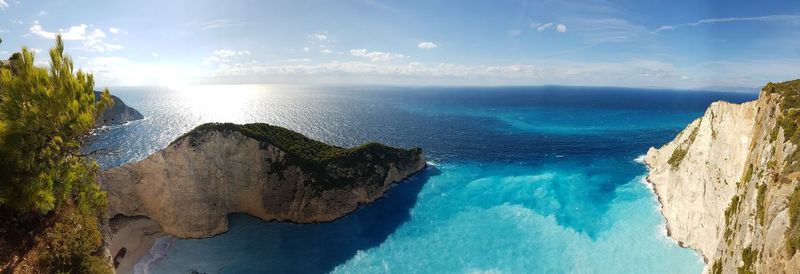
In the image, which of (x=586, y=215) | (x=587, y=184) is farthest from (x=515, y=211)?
(x=587, y=184)

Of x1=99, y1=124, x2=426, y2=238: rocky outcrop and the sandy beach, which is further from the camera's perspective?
x1=99, y1=124, x2=426, y2=238: rocky outcrop

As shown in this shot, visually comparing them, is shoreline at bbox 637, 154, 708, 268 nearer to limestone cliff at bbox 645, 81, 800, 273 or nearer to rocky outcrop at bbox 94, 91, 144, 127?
limestone cliff at bbox 645, 81, 800, 273

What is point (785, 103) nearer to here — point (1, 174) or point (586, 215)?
point (586, 215)

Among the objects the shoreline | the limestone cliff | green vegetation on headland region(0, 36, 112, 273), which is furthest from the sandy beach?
the shoreline

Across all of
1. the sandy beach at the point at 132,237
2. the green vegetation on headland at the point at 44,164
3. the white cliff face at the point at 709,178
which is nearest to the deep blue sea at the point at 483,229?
the sandy beach at the point at 132,237

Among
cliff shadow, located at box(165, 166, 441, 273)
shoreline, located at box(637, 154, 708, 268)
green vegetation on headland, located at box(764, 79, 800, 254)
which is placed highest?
green vegetation on headland, located at box(764, 79, 800, 254)

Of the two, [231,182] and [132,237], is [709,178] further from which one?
→ [132,237]
